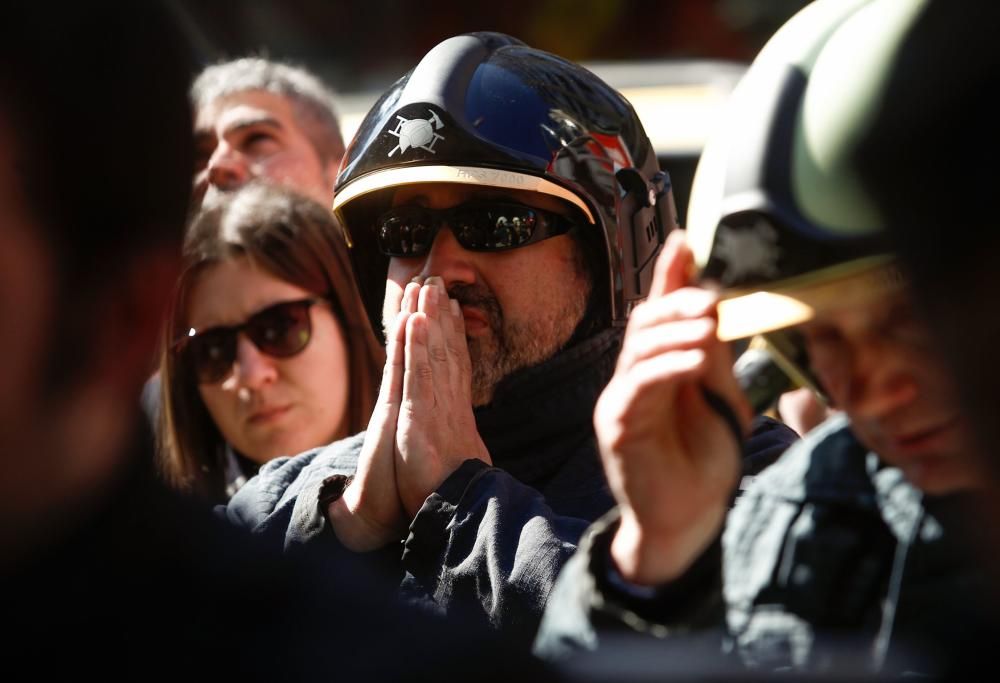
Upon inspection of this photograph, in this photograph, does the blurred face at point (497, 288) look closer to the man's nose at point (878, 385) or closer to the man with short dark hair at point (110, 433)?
the man's nose at point (878, 385)

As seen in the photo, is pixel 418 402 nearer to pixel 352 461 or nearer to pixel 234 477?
pixel 352 461

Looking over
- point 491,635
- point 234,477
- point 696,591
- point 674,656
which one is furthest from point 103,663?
A: point 234,477

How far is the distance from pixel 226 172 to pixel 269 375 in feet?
2.63

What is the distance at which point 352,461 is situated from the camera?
330 cm

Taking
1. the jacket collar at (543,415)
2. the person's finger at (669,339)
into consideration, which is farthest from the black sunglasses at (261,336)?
the person's finger at (669,339)

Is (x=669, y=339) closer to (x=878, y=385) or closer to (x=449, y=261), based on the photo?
(x=878, y=385)

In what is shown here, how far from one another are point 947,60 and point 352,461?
2158 mm

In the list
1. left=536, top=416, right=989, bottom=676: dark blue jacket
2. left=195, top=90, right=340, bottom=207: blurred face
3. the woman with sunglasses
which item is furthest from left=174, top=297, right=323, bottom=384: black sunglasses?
left=536, top=416, right=989, bottom=676: dark blue jacket

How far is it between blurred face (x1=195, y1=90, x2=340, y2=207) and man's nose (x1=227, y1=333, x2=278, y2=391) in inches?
25.1

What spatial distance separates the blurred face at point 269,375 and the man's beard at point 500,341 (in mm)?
760

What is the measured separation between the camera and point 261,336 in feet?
12.6

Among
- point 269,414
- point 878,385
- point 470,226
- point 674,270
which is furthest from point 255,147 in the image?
point 878,385

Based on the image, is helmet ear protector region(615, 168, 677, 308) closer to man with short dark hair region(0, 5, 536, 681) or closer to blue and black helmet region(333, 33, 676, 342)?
blue and black helmet region(333, 33, 676, 342)

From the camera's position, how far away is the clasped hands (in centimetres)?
292
